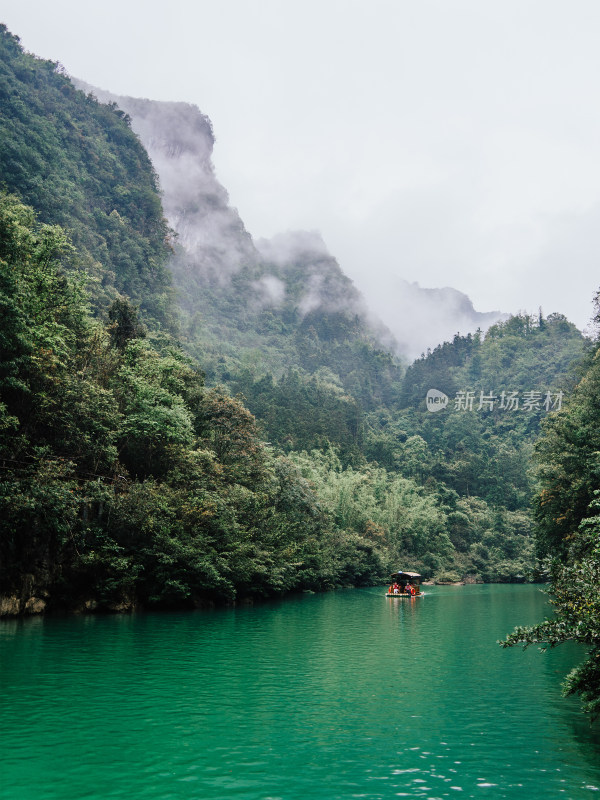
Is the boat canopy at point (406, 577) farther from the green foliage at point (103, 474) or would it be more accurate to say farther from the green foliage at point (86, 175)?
the green foliage at point (86, 175)

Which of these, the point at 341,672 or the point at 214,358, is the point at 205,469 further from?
the point at 214,358

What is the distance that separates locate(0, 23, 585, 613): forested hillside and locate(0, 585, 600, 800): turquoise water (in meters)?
4.64

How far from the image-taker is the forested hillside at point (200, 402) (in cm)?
2012

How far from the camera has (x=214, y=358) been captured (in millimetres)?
76625

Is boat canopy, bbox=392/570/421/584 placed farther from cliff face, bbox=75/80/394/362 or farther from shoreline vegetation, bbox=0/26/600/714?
cliff face, bbox=75/80/394/362

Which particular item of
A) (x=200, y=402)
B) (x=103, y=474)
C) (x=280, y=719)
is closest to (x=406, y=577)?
(x=200, y=402)

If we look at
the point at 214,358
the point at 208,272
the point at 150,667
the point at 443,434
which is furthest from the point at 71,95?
the point at 150,667

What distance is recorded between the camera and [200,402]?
30297 millimetres

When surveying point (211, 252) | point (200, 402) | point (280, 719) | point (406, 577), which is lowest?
point (406, 577)

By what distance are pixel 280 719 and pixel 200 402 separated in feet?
72.1

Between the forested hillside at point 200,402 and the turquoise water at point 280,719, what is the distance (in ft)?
15.2

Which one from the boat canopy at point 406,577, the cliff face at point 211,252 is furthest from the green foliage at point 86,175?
the cliff face at point 211,252

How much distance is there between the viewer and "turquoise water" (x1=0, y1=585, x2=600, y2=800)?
662 cm

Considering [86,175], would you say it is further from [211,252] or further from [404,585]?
[211,252]
